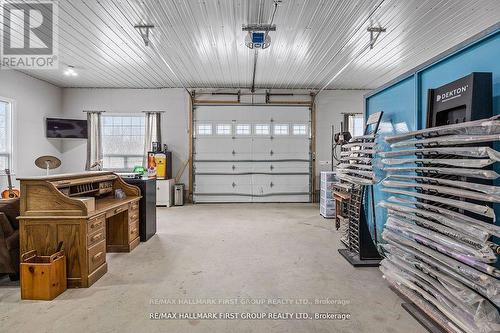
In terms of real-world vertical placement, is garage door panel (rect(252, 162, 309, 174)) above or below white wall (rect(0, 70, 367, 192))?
below

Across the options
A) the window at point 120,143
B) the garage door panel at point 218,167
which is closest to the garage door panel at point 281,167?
the garage door panel at point 218,167

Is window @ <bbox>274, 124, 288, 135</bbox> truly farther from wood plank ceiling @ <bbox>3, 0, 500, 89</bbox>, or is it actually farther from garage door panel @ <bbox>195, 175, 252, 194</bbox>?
garage door panel @ <bbox>195, 175, 252, 194</bbox>

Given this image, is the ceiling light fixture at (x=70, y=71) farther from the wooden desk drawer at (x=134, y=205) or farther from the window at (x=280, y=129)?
the window at (x=280, y=129)

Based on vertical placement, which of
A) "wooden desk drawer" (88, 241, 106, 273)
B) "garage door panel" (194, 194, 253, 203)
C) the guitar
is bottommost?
"garage door panel" (194, 194, 253, 203)

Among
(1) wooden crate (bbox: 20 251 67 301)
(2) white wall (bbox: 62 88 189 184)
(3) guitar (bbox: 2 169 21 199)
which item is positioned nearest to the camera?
(1) wooden crate (bbox: 20 251 67 301)

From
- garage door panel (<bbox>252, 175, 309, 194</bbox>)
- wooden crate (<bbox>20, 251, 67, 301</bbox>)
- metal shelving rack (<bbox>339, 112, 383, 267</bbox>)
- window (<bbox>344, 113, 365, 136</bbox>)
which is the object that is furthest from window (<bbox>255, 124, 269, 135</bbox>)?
wooden crate (<bbox>20, 251, 67, 301</bbox>)

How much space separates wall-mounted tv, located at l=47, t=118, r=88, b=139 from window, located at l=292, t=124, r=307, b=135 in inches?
235

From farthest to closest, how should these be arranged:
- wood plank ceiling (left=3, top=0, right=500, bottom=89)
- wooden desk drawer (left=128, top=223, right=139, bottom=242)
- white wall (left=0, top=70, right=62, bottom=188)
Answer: white wall (left=0, top=70, right=62, bottom=188)
wooden desk drawer (left=128, top=223, right=139, bottom=242)
wood plank ceiling (left=3, top=0, right=500, bottom=89)

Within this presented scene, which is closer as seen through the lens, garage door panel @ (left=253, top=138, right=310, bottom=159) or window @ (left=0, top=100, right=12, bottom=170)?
window @ (left=0, top=100, right=12, bottom=170)

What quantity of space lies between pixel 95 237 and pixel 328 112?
7.01 meters

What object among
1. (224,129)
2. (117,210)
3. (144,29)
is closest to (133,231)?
(117,210)

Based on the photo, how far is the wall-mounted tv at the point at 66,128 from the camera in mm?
7193

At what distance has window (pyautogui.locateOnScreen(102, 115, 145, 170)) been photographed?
7844 mm

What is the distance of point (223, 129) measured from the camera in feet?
26.3
